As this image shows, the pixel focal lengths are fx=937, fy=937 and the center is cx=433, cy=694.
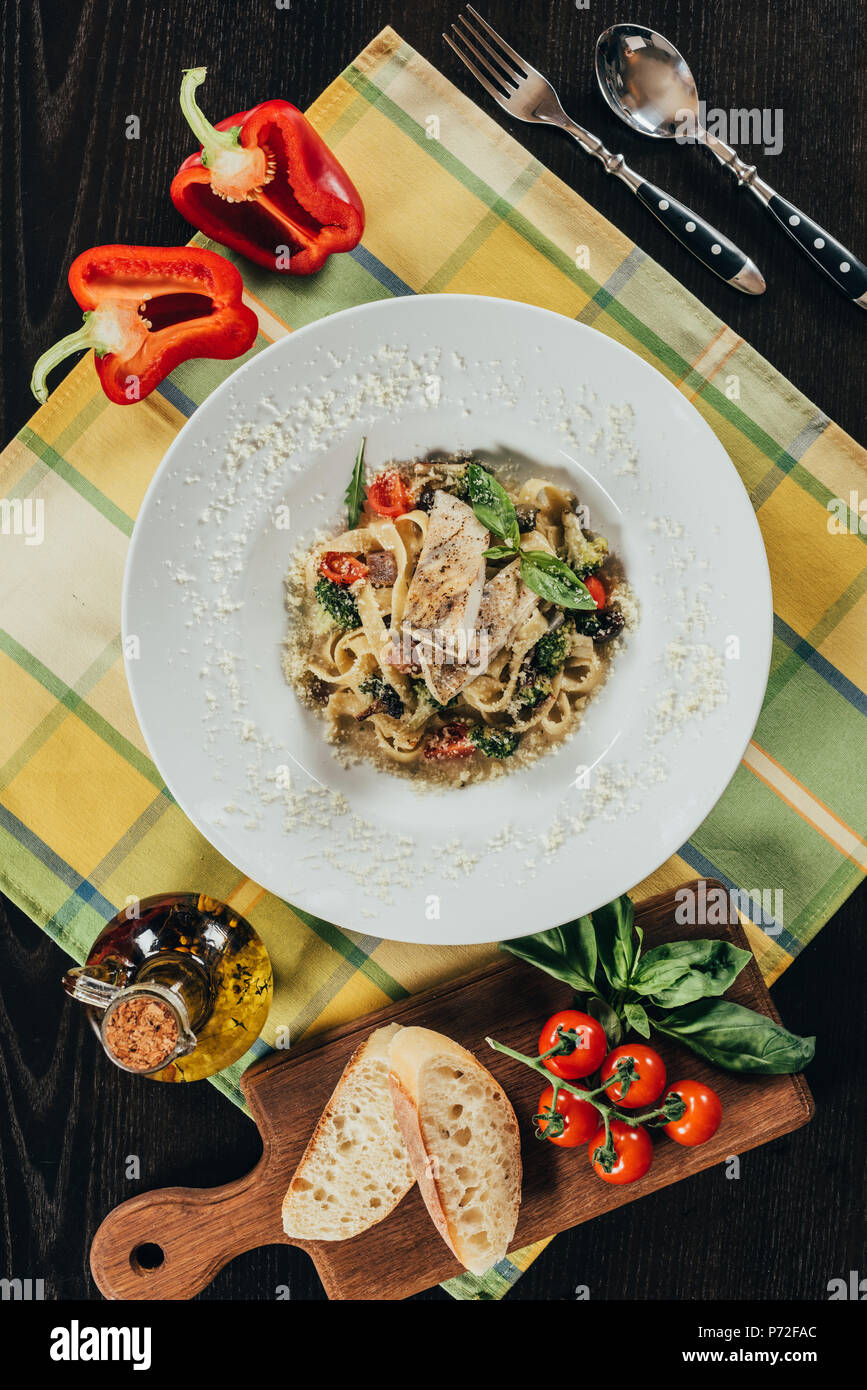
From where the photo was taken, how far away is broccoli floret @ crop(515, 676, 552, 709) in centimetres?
380

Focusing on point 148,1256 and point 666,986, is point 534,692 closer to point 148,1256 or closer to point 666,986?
point 666,986

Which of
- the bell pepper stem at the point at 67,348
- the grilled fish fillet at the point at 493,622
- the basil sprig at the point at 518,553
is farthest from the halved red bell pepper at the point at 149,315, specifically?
the grilled fish fillet at the point at 493,622

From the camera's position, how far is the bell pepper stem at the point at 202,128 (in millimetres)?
3680

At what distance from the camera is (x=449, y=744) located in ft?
12.6

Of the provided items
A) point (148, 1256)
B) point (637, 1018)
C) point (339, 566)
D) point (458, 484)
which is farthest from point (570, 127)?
point (148, 1256)

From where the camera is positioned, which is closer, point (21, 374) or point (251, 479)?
point (251, 479)

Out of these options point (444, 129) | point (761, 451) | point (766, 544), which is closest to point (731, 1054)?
point (766, 544)

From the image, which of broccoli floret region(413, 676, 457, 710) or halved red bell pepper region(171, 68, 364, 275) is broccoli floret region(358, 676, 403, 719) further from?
halved red bell pepper region(171, 68, 364, 275)

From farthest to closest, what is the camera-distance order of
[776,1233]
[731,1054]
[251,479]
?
[776,1233] < [731,1054] < [251,479]

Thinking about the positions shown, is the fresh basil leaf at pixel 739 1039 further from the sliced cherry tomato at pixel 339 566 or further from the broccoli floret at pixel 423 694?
the sliced cherry tomato at pixel 339 566

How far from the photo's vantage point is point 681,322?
156 inches

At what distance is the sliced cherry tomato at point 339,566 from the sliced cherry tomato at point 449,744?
737mm

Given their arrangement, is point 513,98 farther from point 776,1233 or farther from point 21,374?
point 776,1233

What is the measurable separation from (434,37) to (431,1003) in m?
4.11
